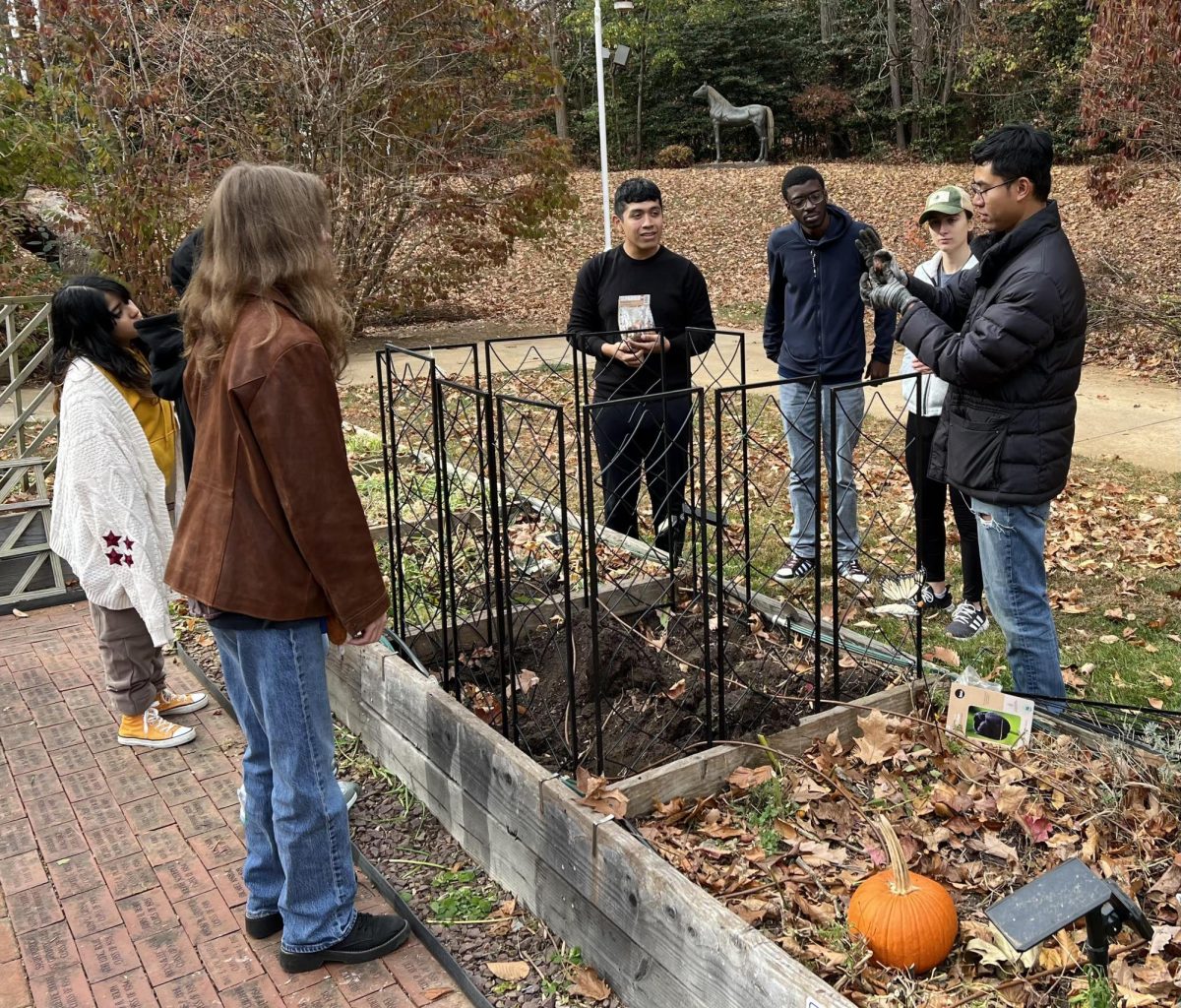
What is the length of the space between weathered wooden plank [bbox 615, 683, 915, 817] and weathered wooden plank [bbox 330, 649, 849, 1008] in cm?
24

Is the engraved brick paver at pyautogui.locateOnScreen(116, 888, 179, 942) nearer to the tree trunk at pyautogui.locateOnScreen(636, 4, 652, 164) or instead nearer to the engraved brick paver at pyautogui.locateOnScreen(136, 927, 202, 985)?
the engraved brick paver at pyautogui.locateOnScreen(136, 927, 202, 985)

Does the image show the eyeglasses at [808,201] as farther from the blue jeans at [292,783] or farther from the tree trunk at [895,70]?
the tree trunk at [895,70]

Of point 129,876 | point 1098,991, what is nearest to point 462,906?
point 129,876

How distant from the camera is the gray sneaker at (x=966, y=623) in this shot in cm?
469

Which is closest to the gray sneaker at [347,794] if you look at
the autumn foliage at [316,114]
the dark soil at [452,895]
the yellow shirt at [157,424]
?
the dark soil at [452,895]

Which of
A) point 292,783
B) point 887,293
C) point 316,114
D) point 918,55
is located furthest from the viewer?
point 918,55

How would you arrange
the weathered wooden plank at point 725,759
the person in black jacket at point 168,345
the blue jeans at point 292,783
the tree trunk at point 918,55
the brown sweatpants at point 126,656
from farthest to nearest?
the tree trunk at point 918,55 → the brown sweatpants at point 126,656 → the person in black jacket at point 168,345 → the weathered wooden plank at point 725,759 → the blue jeans at point 292,783

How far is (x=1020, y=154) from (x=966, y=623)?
2.17 meters

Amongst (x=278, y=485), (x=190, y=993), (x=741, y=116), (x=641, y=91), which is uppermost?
(x=641, y=91)

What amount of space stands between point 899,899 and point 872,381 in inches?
66.9

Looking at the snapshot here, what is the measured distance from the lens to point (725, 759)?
328 centimetres

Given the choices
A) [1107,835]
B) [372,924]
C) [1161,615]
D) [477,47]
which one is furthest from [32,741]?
[477,47]

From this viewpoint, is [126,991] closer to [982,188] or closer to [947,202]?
[982,188]

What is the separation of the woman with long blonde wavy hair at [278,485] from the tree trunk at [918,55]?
2666 centimetres
